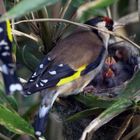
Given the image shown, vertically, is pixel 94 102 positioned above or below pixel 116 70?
above

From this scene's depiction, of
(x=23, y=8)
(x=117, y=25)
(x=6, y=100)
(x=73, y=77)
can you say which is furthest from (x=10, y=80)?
(x=117, y=25)

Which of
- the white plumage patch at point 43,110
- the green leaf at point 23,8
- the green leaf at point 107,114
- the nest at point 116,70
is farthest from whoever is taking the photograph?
the nest at point 116,70

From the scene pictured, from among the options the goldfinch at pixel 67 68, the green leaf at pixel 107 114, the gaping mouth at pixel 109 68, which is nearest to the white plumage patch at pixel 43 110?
the goldfinch at pixel 67 68

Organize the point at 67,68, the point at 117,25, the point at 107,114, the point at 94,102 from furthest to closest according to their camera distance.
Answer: the point at 117,25 < the point at 67,68 < the point at 94,102 < the point at 107,114

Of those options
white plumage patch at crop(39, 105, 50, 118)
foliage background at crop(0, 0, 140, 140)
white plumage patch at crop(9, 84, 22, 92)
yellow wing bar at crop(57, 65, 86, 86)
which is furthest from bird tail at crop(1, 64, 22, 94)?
yellow wing bar at crop(57, 65, 86, 86)

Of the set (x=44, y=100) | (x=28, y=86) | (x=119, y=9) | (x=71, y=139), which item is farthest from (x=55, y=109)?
(x=119, y=9)

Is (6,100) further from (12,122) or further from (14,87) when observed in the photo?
(14,87)

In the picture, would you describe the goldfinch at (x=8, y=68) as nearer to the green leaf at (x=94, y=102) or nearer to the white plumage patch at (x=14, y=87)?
the white plumage patch at (x=14, y=87)
